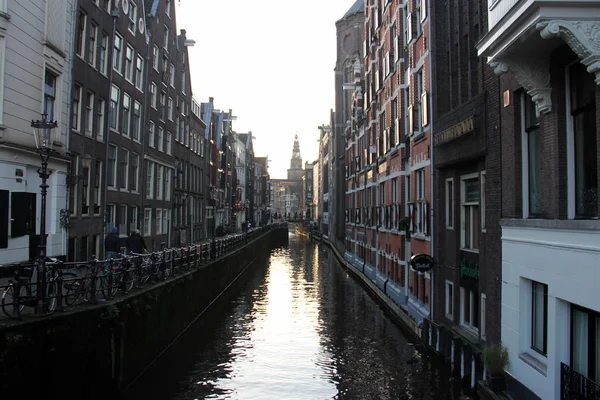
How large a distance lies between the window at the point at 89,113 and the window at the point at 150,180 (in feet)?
30.3

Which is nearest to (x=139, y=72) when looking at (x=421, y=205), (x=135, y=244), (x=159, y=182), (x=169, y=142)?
(x=159, y=182)

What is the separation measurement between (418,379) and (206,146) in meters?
40.3

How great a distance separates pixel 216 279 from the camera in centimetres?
2684

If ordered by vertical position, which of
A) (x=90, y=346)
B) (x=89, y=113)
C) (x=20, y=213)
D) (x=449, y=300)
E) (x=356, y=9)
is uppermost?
(x=356, y=9)

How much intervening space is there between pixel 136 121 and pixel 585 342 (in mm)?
25598

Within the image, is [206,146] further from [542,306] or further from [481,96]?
[542,306]

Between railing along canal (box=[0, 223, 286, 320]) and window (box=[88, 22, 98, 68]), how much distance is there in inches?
346

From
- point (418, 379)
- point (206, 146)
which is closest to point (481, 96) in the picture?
point (418, 379)

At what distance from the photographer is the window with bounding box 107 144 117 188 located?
964 inches

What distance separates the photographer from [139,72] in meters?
28.8

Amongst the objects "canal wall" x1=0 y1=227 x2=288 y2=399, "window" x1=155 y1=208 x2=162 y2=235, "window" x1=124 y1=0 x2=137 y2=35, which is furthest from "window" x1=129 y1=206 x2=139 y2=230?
"canal wall" x1=0 y1=227 x2=288 y2=399

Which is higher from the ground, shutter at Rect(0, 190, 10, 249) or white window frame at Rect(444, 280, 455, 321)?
shutter at Rect(0, 190, 10, 249)

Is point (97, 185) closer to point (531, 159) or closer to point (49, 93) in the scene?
point (49, 93)

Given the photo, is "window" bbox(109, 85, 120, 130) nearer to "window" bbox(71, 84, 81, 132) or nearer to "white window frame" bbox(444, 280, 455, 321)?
"window" bbox(71, 84, 81, 132)
